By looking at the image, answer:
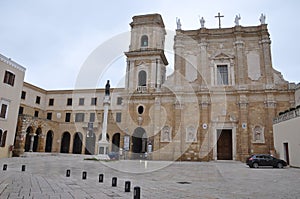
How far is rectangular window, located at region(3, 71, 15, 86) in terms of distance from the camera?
70.5ft

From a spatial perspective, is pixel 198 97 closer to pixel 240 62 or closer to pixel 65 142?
pixel 240 62

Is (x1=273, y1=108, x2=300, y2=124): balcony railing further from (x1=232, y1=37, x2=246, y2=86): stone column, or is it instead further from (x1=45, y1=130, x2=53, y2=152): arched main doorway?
(x1=45, y1=130, x2=53, y2=152): arched main doorway

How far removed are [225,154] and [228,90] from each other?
6.09m

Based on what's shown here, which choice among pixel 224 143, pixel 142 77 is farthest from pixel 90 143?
pixel 224 143

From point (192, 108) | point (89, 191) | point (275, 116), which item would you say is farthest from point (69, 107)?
point (89, 191)

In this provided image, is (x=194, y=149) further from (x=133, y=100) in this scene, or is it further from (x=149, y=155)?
(x=133, y=100)

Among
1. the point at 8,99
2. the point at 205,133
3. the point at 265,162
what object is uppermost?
the point at 8,99

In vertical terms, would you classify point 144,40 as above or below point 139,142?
above

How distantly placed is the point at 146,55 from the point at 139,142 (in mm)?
9639

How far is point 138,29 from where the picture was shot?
2967 centimetres

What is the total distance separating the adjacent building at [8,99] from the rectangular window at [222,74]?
19.2 metres

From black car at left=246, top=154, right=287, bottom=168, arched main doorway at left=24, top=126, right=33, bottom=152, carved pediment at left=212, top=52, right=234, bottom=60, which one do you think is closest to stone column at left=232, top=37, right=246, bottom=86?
carved pediment at left=212, top=52, right=234, bottom=60

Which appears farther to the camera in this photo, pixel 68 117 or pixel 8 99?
pixel 68 117

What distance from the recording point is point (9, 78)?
21969 millimetres
